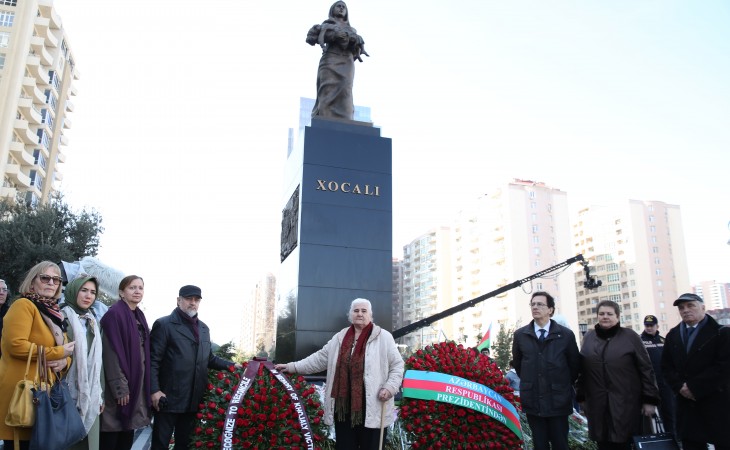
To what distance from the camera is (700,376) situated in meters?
4.77

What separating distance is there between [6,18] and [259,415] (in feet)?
170

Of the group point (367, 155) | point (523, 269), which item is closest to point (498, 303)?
point (523, 269)

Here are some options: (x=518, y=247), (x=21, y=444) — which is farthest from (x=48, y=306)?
(x=518, y=247)

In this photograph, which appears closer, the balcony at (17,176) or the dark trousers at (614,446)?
the dark trousers at (614,446)

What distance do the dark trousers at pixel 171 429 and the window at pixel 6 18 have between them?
5066 centimetres

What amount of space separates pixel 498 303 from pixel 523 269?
5.69 metres

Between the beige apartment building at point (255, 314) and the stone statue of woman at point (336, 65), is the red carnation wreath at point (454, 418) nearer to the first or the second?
the stone statue of woman at point (336, 65)

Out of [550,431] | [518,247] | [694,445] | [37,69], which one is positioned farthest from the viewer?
[518,247]

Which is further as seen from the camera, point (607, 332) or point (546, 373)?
point (607, 332)

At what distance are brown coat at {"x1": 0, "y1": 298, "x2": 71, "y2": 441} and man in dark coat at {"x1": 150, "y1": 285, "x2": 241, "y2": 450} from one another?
0.96 metres

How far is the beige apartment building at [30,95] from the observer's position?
43.0 m

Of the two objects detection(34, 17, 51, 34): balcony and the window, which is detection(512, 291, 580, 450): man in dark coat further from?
detection(34, 17, 51, 34): balcony

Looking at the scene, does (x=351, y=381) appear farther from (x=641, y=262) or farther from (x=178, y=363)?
(x=641, y=262)

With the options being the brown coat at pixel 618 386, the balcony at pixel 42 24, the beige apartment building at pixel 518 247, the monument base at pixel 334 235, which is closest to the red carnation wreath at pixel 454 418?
the brown coat at pixel 618 386
